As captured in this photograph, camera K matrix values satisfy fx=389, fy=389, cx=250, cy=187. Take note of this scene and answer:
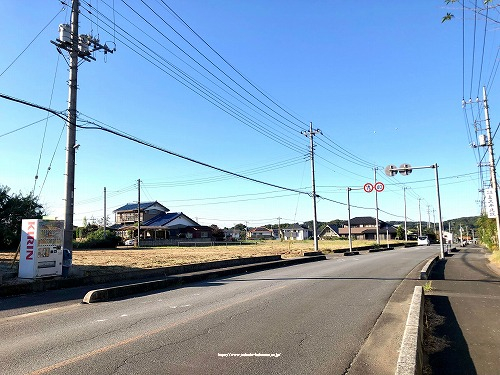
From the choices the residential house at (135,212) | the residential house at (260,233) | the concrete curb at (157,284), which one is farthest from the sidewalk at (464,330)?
the residential house at (260,233)

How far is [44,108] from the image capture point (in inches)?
484

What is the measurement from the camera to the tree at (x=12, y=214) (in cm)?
3859

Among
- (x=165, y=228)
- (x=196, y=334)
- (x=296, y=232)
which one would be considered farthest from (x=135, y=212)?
(x=196, y=334)

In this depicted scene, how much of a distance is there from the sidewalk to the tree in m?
38.5

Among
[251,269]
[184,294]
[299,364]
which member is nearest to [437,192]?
Answer: [251,269]

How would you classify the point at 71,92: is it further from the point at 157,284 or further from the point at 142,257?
the point at 142,257

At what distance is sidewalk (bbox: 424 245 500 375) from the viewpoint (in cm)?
528

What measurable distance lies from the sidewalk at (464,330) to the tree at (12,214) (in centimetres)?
3850

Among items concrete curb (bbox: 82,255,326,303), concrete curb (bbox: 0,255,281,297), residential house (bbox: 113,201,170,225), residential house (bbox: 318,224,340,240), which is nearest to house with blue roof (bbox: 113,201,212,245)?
residential house (bbox: 113,201,170,225)

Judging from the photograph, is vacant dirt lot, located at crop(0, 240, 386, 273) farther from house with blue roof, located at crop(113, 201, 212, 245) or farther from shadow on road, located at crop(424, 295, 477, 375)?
house with blue roof, located at crop(113, 201, 212, 245)

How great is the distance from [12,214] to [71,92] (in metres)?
30.6

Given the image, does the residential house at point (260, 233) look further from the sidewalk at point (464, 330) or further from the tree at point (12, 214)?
the sidewalk at point (464, 330)

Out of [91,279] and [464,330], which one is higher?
[91,279]

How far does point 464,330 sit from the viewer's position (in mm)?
7156
